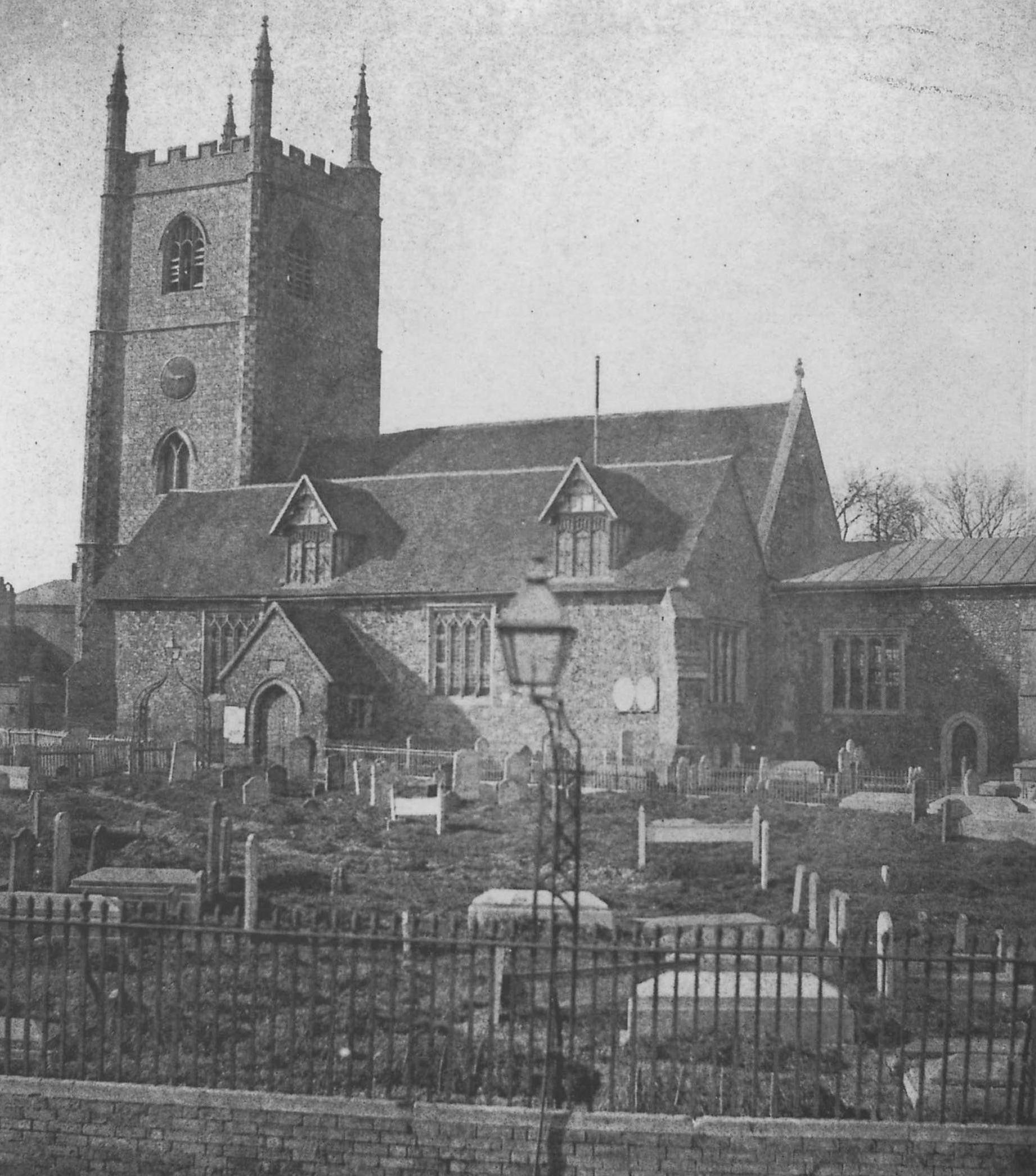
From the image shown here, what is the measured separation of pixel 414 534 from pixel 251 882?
18879 millimetres

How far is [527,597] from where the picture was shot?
28.8 ft

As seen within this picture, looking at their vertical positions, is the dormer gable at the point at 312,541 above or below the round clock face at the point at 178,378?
below

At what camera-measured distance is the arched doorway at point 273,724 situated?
3080cm

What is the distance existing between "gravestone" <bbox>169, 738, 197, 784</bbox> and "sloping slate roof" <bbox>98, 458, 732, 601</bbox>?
21.4ft

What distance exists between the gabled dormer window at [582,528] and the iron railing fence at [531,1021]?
672 inches

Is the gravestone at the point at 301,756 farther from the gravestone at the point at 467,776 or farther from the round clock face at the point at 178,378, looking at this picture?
the round clock face at the point at 178,378

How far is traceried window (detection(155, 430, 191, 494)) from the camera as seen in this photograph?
139ft

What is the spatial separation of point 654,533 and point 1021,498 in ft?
70.9

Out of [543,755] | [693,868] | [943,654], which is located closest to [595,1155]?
[693,868]

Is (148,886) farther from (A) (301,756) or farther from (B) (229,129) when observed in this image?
(B) (229,129)

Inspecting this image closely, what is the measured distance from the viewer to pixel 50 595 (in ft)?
192

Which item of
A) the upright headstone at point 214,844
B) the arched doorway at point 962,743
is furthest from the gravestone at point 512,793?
the arched doorway at point 962,743

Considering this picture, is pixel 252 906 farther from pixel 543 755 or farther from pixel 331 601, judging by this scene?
pixel 331 601

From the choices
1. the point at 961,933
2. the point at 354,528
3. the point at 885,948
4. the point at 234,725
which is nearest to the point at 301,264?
the point at 354,528
